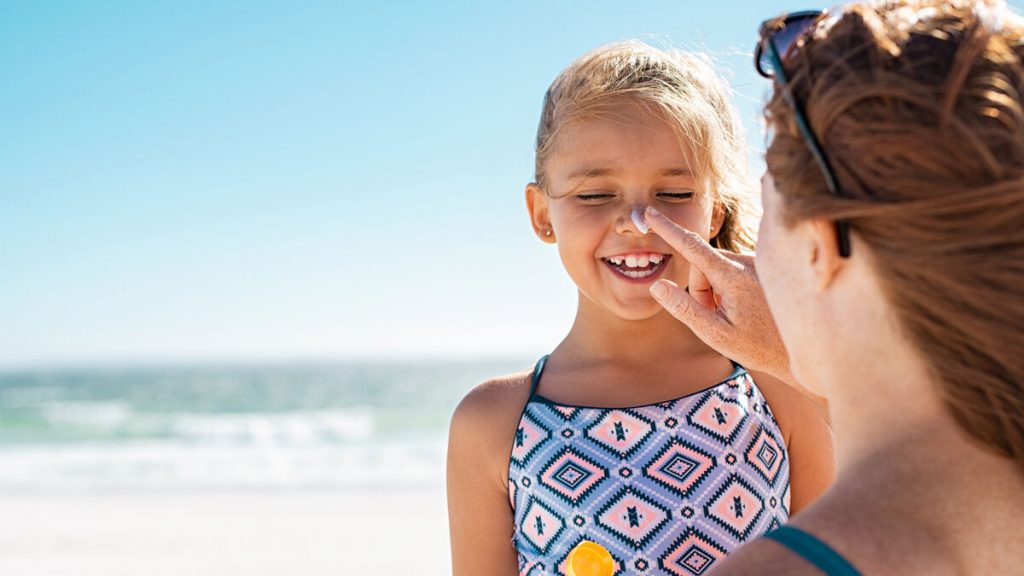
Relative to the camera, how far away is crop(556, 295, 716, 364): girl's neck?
2.72 metres

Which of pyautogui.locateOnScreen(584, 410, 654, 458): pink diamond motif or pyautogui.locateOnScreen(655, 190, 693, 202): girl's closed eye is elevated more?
pyautogui.locateOnScreen(655, 190, 693, 202): girl's closed eye

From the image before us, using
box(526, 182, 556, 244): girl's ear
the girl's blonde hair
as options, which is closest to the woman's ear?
the girl's blonde hair

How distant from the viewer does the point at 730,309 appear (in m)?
2.18

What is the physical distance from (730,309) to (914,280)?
3.53ft

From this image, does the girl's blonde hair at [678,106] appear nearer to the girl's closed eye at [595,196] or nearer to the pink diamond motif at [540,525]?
the girl's closed eye at [595,196]

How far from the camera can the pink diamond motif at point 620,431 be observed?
8.18 feet

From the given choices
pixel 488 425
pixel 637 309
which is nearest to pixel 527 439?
pixel 488 425

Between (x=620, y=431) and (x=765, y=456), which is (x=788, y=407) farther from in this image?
(x=620, y=431)

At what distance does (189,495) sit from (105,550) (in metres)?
3.00

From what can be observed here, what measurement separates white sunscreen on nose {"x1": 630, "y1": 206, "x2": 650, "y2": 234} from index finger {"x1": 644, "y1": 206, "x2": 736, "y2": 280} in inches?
6.3

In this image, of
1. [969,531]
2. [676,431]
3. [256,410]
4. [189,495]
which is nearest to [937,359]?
[969,531]

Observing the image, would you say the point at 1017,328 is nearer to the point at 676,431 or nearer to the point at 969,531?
the point at 969,531

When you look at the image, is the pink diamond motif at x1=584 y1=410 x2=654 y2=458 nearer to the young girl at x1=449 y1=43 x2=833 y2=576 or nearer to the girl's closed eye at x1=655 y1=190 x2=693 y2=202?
the young girl at x1=449 y1=43 x2=833 y2=576

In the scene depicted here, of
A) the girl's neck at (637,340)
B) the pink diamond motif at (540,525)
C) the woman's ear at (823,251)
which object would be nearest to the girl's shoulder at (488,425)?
the pink diamond motif at (540,525)
